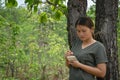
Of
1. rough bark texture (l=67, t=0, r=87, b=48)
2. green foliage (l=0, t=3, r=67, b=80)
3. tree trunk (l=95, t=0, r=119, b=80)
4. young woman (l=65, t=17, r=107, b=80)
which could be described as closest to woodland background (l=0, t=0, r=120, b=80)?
green foliage (l=0, t=3, r=67, b=80)

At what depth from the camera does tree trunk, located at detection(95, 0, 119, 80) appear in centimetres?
289

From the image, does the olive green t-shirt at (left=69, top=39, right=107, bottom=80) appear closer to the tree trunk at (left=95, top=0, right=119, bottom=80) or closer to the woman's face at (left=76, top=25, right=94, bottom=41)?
the woman's face at (left=76, top=25, right=94, bottom=41)

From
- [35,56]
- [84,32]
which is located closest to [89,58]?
[84,32]

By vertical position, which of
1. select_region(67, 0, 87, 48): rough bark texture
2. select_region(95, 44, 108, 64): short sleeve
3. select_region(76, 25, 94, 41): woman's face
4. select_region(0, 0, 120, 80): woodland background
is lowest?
select_region(0, 0, 120, 80): woodland background

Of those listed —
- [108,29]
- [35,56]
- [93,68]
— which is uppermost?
[108,29]

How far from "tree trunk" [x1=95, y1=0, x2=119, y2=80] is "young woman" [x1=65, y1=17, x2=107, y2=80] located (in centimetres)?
40

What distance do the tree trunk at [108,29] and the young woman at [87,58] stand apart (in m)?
0.40

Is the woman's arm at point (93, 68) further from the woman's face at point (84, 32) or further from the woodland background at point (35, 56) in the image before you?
Answer: the woodland background at point (35, 56)

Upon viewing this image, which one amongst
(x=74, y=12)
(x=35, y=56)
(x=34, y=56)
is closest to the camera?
(x=74, y=12)

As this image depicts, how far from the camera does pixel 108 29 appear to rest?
292 centimetres

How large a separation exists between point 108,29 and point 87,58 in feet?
1.82

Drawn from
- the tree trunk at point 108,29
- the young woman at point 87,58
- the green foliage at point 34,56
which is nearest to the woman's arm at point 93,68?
the young woman at point 87,58

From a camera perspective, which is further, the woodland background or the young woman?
the woodland background

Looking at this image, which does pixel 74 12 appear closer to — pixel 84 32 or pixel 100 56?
pixel 84 32
